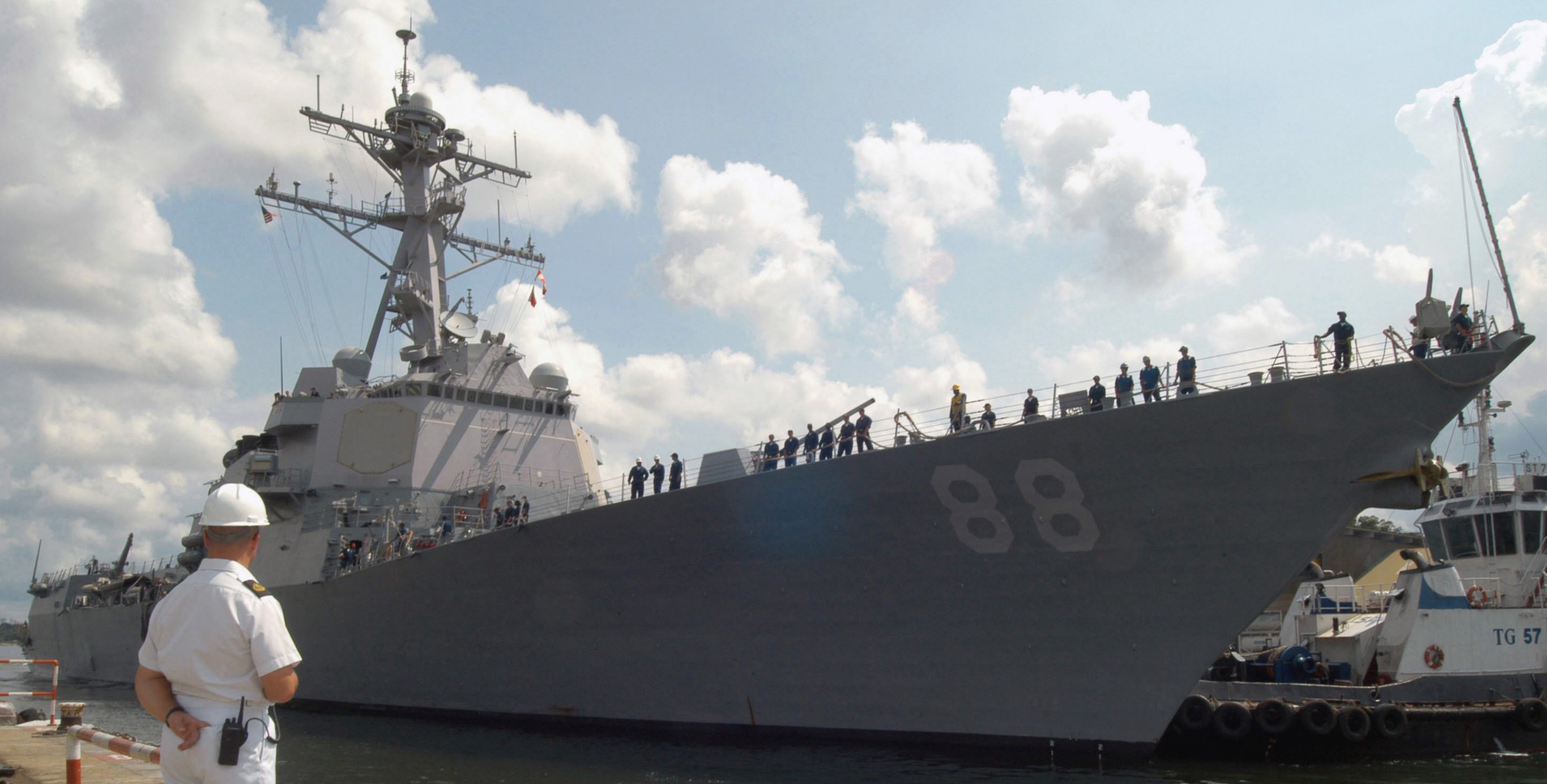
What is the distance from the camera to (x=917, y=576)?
9.82 metres

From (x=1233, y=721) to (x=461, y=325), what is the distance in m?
14.7

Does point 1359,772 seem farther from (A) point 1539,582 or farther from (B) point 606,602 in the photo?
(B) point 606,602

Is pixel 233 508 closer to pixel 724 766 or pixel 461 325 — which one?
pixel 724 766

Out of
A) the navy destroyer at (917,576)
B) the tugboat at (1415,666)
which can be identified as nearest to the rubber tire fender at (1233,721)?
the tugboat at (1415,666)

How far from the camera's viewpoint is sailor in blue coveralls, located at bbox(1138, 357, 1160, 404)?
920 cm

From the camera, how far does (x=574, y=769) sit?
391 inches

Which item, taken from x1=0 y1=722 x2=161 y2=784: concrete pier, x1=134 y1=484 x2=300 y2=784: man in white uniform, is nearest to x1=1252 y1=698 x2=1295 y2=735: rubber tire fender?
x1=0 y1=722 x2=161 y2=784: concrete pier

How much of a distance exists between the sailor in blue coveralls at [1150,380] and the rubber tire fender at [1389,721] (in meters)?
4.80

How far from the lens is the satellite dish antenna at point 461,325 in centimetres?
1892

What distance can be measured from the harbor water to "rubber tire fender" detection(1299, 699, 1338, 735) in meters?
0.40

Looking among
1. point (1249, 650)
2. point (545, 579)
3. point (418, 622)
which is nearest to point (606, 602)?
point (545, 579)

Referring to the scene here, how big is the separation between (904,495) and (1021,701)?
7.34 feet

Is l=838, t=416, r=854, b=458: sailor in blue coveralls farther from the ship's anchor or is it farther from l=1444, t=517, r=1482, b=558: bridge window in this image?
l=1444, t=517, r=1482, b=558: bridge window

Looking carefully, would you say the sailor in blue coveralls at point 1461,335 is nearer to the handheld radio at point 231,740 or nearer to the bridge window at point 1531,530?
the bridge window at point 1531,530
